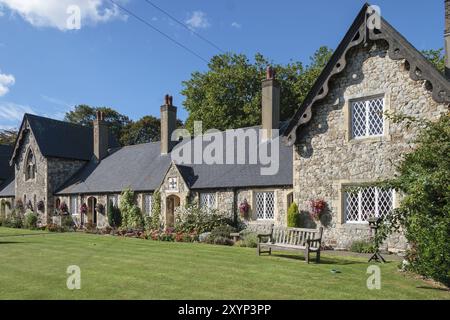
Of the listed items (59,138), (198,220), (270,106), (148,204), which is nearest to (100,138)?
(59,138)

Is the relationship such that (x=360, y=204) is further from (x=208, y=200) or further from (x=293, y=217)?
(x=208, y=200)

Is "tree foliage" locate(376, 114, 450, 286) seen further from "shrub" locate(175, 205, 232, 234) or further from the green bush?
"shrub" locate(175, 205, 232, 234)

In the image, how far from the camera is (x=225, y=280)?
925 centimetres

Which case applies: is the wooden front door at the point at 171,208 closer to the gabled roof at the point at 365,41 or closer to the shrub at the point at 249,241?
the shrub at the point at 249,241

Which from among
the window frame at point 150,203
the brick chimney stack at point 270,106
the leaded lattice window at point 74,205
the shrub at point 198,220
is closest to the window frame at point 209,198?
the shrub at point 198,220

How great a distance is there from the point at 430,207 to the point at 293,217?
826 cm

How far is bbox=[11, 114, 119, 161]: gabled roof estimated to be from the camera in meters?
33.0

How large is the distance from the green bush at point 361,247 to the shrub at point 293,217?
2.34 m

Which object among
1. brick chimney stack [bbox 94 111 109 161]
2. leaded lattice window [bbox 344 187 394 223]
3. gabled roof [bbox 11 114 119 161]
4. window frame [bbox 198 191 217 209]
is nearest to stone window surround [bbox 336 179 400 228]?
leaded lattice window [bbox 344 187 394 223]

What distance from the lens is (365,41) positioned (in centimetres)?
1549

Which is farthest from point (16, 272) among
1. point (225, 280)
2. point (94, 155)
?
point (94, 155)

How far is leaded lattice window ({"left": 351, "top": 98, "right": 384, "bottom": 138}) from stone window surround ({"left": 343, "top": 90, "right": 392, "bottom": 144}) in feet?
0.45

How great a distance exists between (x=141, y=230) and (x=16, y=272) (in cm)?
1364

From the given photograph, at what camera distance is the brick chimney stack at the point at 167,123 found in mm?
28078
